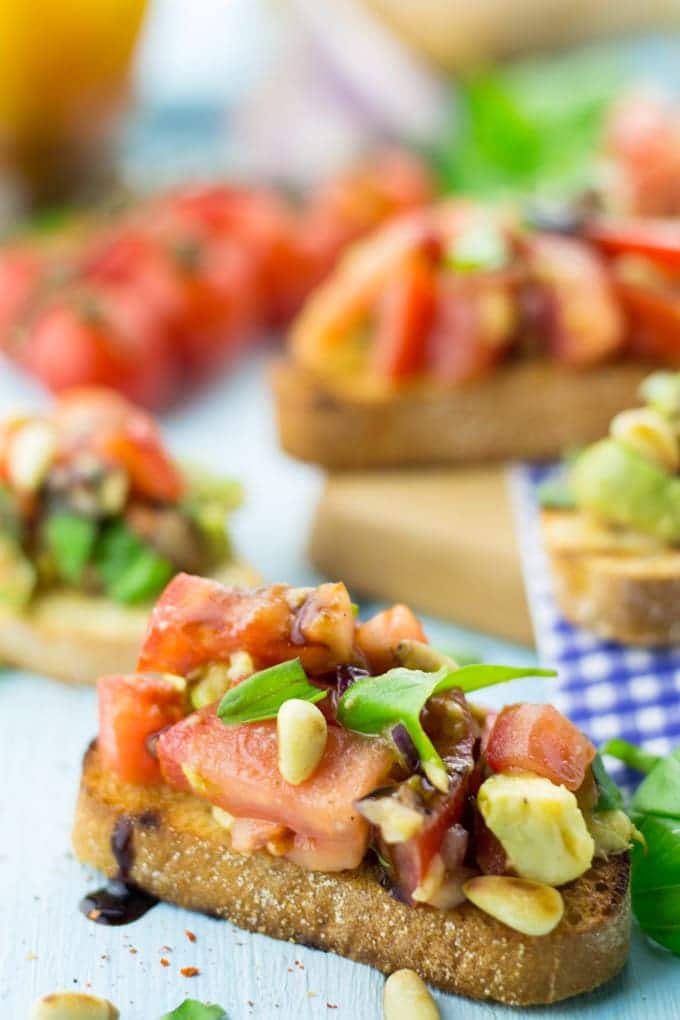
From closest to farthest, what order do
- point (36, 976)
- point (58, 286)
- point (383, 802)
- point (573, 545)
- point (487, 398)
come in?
point (383, 802), point (36, 976), point (573, 545), point (487, 398), point (58, 286)

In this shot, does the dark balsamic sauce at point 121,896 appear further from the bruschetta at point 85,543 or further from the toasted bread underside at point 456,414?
the toasted bread underside at point 456,414

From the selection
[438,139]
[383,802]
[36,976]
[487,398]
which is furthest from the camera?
[438,139]

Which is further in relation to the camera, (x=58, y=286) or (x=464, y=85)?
(x=464, y=85)

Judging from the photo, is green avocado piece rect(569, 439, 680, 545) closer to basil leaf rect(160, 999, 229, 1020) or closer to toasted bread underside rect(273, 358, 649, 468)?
toasted bread underside rect(273, 358, 649, 468)

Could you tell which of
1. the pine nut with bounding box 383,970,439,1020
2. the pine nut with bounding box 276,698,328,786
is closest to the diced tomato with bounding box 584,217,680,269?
the pine nut with bounding box 276,698,328,786

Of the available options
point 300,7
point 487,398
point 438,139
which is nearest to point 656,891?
point 487,398

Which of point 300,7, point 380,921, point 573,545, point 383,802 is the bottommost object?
point 380,921

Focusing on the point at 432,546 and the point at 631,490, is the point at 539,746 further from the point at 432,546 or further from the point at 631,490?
the point at 432,546

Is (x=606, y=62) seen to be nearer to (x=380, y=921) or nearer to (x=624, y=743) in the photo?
(x=624, y=743)
